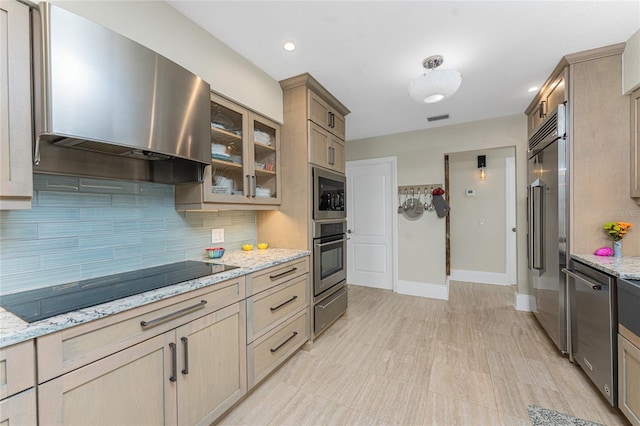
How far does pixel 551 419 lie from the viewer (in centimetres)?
154

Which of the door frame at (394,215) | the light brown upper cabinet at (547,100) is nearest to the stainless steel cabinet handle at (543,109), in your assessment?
the light brown upper cabinet at (547,100)

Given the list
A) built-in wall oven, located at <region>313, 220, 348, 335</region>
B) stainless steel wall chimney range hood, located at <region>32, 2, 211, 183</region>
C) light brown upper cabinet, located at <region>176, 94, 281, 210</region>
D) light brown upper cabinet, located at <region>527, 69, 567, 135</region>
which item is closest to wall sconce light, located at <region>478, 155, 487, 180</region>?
light brown upper cabinet, located at <region>527, 69, 567, 135</region>

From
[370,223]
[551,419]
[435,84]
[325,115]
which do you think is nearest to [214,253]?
[325,115]

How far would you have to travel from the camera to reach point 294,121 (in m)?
2.44

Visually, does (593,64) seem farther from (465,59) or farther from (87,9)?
(87,9)

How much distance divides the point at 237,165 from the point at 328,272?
137 centimetres

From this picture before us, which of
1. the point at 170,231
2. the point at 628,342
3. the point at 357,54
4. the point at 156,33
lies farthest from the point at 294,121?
the point at 628,342

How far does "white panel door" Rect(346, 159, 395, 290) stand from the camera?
411 centimetres

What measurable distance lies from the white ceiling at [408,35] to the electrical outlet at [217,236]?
56.5 inches

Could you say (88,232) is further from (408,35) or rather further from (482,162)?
(482,162)

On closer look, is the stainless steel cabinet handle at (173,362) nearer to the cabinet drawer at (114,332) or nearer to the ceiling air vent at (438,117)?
the cabinet drawer at (114,332)

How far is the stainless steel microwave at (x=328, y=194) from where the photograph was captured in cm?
242

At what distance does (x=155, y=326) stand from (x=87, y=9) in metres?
1.51

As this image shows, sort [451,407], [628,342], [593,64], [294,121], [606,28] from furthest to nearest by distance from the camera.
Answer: [294,121], [593,64], [606,28], [451,407], [628,342]
